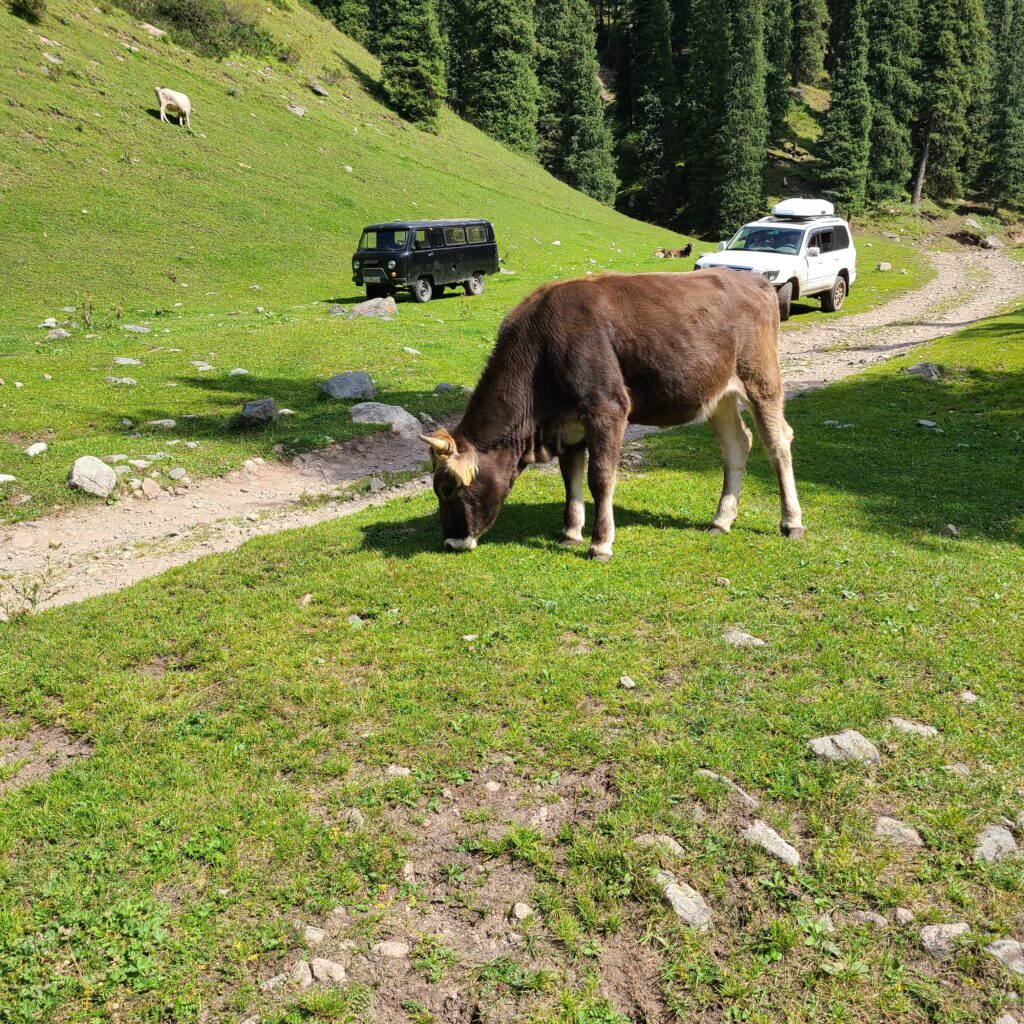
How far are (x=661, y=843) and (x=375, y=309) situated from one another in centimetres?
2215

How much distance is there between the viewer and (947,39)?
67.1 meters

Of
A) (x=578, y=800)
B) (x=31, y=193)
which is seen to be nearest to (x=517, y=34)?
(x=31, y=193)

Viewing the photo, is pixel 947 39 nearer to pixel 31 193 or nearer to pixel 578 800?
pixel 31 193

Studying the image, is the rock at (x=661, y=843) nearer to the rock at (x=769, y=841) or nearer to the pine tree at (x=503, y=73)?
the rock at (x=769, y=841)

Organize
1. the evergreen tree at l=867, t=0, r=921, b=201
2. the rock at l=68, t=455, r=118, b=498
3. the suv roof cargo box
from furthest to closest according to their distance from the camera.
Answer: the evergreen tree at l=867, t=0, r=921, b=201 < the suv roof cargo box < the rock at l=68, t=455, r=118, b=498

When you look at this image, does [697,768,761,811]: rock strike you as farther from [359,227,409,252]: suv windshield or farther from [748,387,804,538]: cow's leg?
[359,227,409,252]: suv windshield

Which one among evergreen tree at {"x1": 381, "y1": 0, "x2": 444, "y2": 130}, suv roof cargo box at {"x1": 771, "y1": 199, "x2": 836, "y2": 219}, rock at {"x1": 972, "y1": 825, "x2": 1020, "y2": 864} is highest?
evergreen tree at {"x1": 381, "y1": 0, "x2": 444, "y2": 130}

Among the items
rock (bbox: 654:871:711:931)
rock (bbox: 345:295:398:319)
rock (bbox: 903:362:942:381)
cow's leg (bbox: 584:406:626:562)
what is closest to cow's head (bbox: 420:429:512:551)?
cow's leg (bbox: 584:406:626:562)

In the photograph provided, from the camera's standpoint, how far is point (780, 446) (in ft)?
28.2

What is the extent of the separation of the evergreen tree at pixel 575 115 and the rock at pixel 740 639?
Result: 70.4 meters

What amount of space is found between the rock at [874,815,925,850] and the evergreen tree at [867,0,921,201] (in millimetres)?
72237

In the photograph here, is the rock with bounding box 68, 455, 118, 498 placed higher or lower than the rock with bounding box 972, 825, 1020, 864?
lower

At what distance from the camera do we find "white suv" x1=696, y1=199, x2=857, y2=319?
25.1 meters

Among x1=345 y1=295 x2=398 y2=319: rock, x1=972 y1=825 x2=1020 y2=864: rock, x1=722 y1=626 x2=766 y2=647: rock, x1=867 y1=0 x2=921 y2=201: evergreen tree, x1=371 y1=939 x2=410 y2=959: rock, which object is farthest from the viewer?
x1=867 y1=0 x2=921 y2=201: evergreen tree
